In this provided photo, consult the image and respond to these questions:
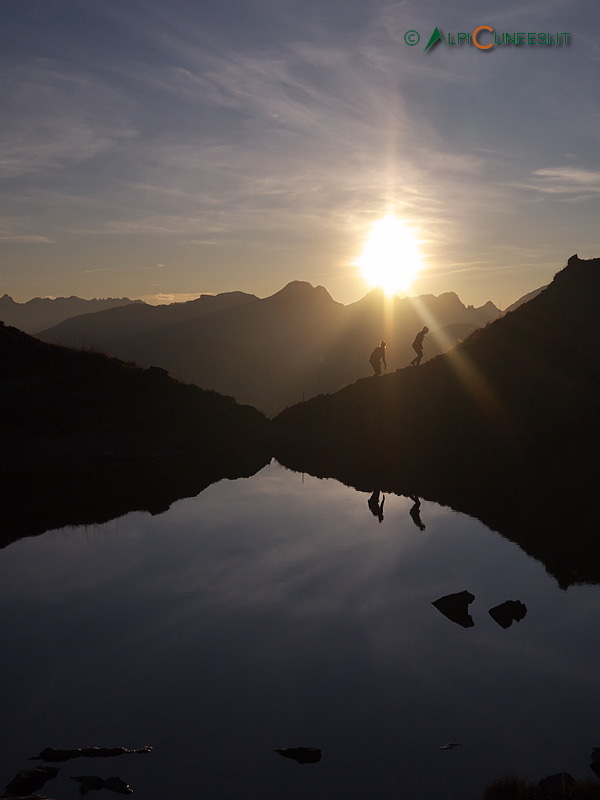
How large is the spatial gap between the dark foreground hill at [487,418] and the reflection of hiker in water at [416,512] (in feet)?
3.75

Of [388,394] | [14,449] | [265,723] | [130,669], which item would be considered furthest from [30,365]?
→ [265,723]

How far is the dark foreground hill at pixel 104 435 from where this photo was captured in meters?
31.8

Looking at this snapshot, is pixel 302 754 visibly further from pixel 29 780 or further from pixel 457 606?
pixel 457 606

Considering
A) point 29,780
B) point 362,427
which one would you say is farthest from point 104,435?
point 29,780

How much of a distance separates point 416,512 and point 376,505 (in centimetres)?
224

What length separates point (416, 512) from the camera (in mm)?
28125

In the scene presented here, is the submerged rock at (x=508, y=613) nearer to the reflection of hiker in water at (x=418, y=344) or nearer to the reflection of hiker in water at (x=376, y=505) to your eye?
the reflection of hiker in water at (x=376, y=505)

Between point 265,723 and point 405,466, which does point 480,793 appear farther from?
point 405,466

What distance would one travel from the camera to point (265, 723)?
12086 mm

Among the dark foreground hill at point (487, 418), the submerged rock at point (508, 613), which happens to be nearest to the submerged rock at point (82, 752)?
the submerged rock at point (508, 613)

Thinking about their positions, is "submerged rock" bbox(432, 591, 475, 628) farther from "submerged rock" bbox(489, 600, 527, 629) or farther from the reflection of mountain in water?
the reflection of mountain in water

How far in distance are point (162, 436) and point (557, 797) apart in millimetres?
35524

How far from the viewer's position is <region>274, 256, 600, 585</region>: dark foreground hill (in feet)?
112

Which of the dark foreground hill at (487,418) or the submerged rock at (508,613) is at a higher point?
the dark foreground hill at (487,418)
